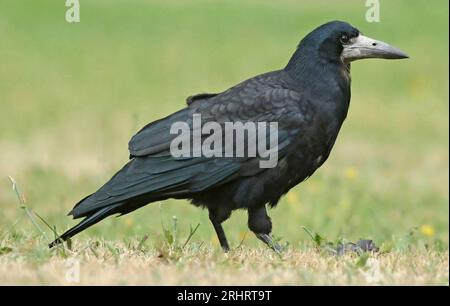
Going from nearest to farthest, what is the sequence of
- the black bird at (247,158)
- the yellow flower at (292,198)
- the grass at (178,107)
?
1. the grass at (178,107)
2. the black bird at (247,158)
3. the yellow flower at (292,198)

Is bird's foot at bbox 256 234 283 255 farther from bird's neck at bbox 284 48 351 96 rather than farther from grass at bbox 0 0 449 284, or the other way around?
bird's neck at bbox 284 48 351 96

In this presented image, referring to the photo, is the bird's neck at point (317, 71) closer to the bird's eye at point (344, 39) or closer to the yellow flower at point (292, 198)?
the bird's eye at point (344, 39)

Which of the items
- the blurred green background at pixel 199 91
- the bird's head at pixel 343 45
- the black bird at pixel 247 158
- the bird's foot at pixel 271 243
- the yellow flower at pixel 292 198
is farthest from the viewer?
the yellow flower at pixel 292 198

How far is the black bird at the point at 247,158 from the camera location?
580 centimetres

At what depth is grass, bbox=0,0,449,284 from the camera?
5.13 metres

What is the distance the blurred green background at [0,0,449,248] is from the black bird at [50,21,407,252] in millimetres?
787

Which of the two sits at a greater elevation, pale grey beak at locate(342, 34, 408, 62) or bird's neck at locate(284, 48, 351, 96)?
pale grey beak at locate(342, 34, 408, 62)

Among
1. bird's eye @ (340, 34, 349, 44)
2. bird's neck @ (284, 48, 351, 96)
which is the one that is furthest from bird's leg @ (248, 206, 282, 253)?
bird's eye @ (340, 34, 349, 44)

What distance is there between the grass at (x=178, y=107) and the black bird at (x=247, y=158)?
26 cm

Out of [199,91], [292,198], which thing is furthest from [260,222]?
[199,91]

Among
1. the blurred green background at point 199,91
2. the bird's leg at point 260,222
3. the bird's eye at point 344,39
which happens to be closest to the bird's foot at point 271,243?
the bird's leg at point 260,222

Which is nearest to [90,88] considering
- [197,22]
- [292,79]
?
Answer: [197,22]

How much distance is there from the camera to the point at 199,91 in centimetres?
1558

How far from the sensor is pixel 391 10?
21641 mm
